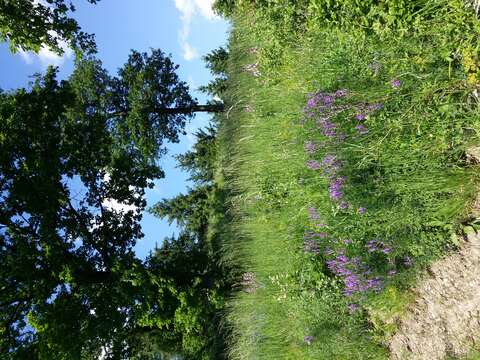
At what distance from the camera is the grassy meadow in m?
4.90

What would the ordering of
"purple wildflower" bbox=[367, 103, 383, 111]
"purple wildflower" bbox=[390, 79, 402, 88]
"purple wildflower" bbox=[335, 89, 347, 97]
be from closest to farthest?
"purple wildflower" bbox=[390, 79, 402, 88], "purple wildflower" bbox=[367, 103, 383, 111], "purple wildflower" bbox=[335, 89, 347, 97]

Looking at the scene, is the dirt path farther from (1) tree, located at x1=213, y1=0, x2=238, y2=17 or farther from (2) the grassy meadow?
(1) tree, located at x1=213, y1=0, x2=238, y2=17

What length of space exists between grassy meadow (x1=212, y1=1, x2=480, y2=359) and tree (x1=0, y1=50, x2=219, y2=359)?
10.4 ft

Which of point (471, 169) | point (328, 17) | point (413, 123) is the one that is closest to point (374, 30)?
point (328, 17)

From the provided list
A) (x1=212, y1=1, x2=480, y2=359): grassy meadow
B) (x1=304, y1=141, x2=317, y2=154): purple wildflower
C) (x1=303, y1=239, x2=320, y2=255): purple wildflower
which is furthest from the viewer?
(x1=303, y1=239, x2=320, y2=255): purple wildflower

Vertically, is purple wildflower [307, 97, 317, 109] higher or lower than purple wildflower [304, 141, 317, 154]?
higher

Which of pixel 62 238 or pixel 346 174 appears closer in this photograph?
pixel 346 174

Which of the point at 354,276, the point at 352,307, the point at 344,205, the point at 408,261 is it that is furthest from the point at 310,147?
the point at 352,307

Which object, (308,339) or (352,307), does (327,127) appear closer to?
(352,307)

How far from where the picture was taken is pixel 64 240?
1062 centimetres

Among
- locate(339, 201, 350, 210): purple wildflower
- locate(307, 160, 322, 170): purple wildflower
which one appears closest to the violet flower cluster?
locate(339, 201, 350, 210): purple wildflower

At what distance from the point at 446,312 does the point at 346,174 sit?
231cm

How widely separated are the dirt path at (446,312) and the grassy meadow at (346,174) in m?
0.19

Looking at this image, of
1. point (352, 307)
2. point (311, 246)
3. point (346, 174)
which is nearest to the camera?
point (346, 174)
